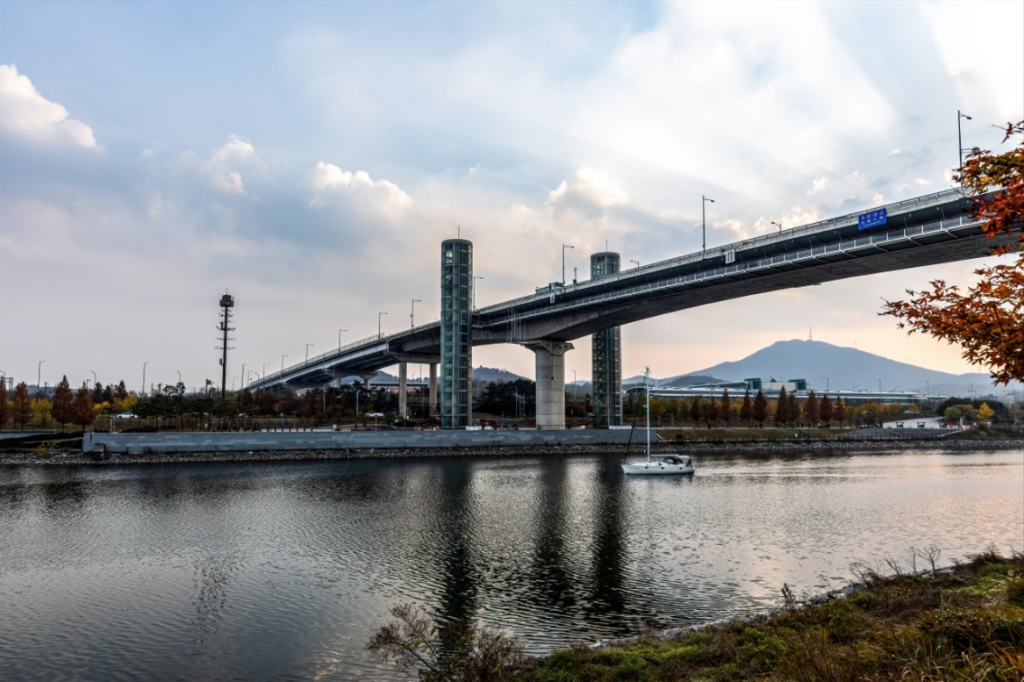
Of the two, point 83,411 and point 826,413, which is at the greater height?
point 83,411

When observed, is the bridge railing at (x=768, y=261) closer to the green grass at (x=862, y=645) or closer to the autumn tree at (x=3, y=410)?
the green grass at (x=862, y=645)

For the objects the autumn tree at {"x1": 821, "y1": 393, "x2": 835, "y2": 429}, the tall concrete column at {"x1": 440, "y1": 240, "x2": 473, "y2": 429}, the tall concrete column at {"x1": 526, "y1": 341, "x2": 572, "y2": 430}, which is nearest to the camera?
the tall concrete column at {"x1": 440, "y1": 240, "x2": 473, "y2": 429}

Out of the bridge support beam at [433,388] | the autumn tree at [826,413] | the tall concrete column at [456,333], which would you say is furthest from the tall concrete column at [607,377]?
the autumn tree at [826,413]

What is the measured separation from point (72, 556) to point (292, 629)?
17.7 meters

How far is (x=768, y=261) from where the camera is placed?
75.8m

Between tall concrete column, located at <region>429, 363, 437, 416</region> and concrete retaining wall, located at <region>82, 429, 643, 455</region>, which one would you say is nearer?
concrete retaining wall, located at <region>82, 429, 643, 455</region>

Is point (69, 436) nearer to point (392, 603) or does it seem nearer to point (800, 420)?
point (392, 603)

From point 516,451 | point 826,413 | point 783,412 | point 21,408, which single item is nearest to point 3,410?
point 21,408

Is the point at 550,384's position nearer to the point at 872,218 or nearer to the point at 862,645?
the point at 872,218

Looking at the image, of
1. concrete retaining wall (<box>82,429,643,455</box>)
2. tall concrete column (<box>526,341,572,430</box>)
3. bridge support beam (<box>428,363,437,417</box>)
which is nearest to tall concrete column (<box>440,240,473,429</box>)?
concrete retaining wall (<box>82,429,643,455</box>)

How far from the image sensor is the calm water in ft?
67.5

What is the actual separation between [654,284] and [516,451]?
33198 mm

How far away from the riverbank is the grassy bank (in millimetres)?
75517

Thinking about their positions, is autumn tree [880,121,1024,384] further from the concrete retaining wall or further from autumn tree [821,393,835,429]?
autumn tree [821,393,835,429]
